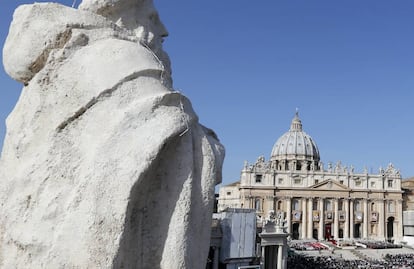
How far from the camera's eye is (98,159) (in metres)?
2.09

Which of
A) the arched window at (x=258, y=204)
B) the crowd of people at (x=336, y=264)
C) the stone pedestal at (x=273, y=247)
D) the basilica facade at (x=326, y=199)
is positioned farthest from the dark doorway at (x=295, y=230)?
the stone pedestal at (x=273, y=247)

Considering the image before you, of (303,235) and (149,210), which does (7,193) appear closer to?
(149,210)

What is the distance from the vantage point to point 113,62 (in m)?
2.29

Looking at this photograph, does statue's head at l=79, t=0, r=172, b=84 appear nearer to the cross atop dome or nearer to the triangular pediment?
the triangular pediment

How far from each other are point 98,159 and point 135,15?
1064 mm

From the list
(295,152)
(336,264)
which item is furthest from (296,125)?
(336,264)

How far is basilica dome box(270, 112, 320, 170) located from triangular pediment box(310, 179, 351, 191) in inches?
454

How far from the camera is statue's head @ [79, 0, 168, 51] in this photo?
266cm

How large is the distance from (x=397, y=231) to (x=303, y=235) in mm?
12286

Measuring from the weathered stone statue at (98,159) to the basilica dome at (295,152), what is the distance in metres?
69.3

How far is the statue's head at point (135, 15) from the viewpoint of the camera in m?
2.66

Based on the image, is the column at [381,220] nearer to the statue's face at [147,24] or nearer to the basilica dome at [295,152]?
the basilica dome at [295,152]

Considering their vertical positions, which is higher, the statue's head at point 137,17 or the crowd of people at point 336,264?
the statue's head at point 137,17

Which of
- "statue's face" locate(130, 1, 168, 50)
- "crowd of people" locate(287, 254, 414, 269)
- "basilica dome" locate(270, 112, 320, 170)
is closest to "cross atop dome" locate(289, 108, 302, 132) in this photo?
"basilica dome" locate(270, 112, 320, 170)
